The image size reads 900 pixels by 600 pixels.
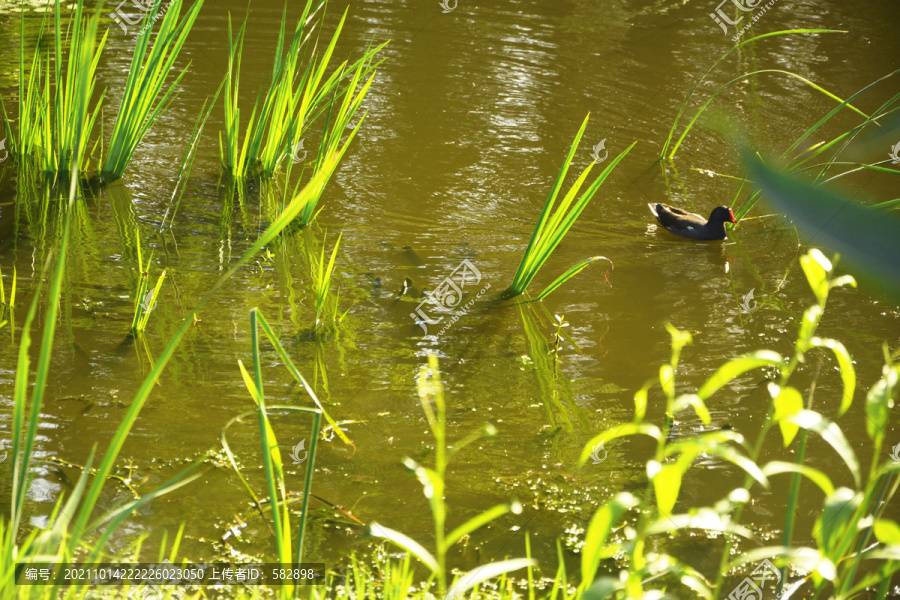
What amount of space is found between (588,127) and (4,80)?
4.35 meters

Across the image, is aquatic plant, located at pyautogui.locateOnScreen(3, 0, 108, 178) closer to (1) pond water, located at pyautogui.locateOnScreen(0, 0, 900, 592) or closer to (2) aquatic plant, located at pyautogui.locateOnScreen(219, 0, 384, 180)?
(1) pond water, located at pyautogui.locateOnScreen(0, 0, 900, 592)

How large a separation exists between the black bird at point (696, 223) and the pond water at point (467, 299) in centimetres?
10

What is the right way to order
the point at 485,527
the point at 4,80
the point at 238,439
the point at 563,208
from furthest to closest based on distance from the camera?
the point at 4,80 → the point at 563,208 → the point at 238,439 → the point at 485,527

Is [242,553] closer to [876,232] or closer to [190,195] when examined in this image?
[876,232]

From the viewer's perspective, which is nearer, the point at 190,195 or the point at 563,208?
the point at 563,208

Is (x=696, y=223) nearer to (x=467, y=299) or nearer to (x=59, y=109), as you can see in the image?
(x=467, y=299)

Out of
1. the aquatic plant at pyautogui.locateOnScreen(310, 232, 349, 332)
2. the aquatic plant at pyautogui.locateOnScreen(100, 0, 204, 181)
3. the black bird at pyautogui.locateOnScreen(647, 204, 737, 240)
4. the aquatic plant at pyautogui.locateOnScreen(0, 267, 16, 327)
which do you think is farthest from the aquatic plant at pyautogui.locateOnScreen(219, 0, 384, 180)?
the black bird at pyautogui.locateOnScreen(647, 204, 737, 240)

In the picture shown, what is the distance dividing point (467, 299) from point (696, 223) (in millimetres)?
1566

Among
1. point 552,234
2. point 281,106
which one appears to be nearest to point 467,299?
point 552,234

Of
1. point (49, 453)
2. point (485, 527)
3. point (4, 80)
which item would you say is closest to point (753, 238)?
point (485, 527)

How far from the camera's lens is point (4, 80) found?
5.48 meters

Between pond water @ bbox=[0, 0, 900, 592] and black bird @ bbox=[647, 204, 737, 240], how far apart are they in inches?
4.1

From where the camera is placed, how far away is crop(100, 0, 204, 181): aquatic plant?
11.9 ft

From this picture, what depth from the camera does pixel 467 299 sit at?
12.2 feet
